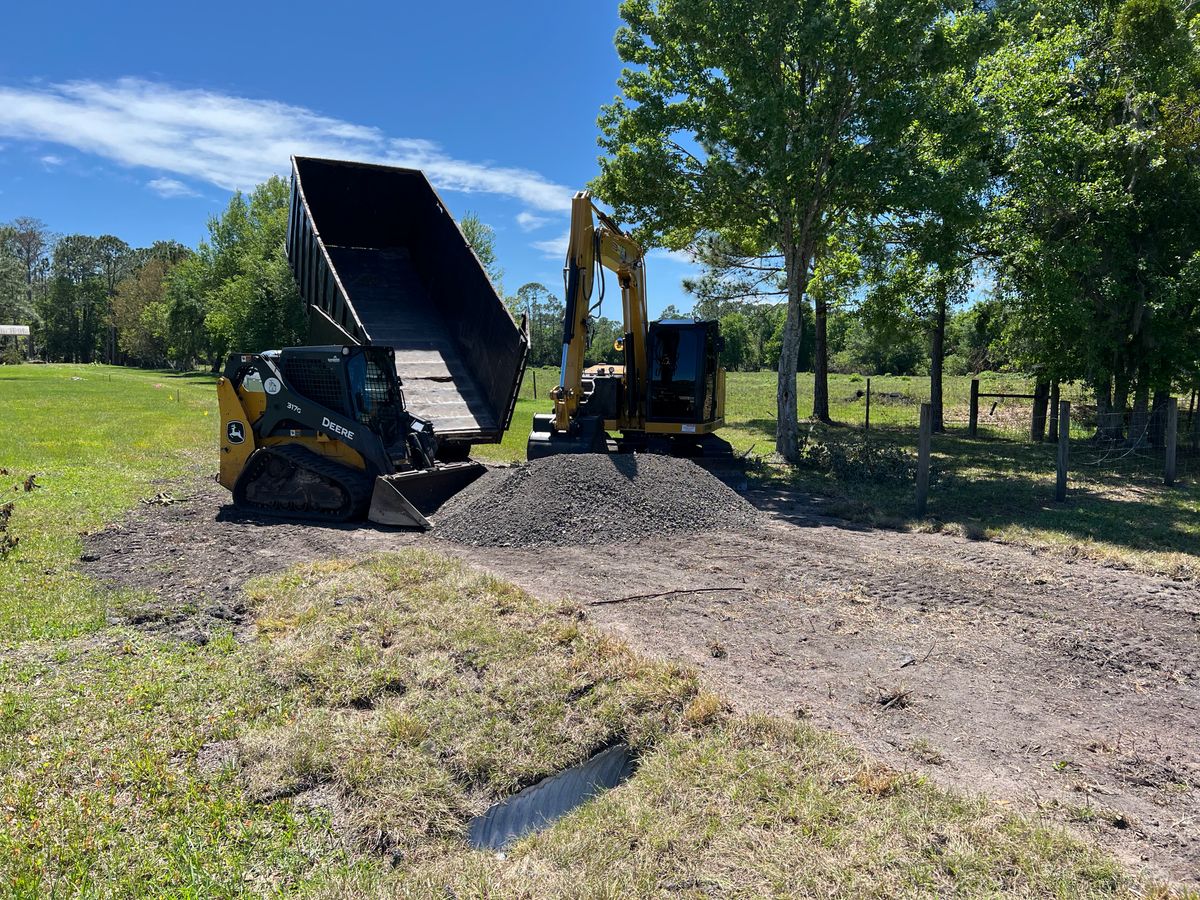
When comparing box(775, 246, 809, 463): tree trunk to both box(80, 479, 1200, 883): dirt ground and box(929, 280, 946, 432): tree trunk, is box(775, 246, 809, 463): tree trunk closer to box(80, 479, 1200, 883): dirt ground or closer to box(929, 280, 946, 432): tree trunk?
box(929, 280, 946, 432): tree trunk

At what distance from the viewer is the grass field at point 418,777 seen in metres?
3.05

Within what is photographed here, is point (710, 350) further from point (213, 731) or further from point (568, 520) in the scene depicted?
point (213, 731)

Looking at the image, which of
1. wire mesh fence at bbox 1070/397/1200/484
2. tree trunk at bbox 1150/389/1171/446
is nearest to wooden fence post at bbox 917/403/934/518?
wire mesh fence at bbox 1070/397/1200/484

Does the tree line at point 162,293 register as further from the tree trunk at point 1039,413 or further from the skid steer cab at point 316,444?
the tree trunk at point 1039,413

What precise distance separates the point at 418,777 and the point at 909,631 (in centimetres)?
380

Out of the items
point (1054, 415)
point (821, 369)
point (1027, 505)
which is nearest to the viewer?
point (1027, 505)

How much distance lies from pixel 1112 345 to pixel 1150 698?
13.2 m

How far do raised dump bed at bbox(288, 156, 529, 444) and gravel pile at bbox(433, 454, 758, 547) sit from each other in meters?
1.45

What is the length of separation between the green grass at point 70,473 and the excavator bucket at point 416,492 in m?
2.90

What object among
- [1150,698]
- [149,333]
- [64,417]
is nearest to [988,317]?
[1150,698]

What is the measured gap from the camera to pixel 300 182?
11.6 metres

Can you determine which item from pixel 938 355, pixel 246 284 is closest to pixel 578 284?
pixel 938 355

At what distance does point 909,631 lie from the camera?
579cm

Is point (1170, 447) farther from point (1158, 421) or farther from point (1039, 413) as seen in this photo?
point (1039, 413)
